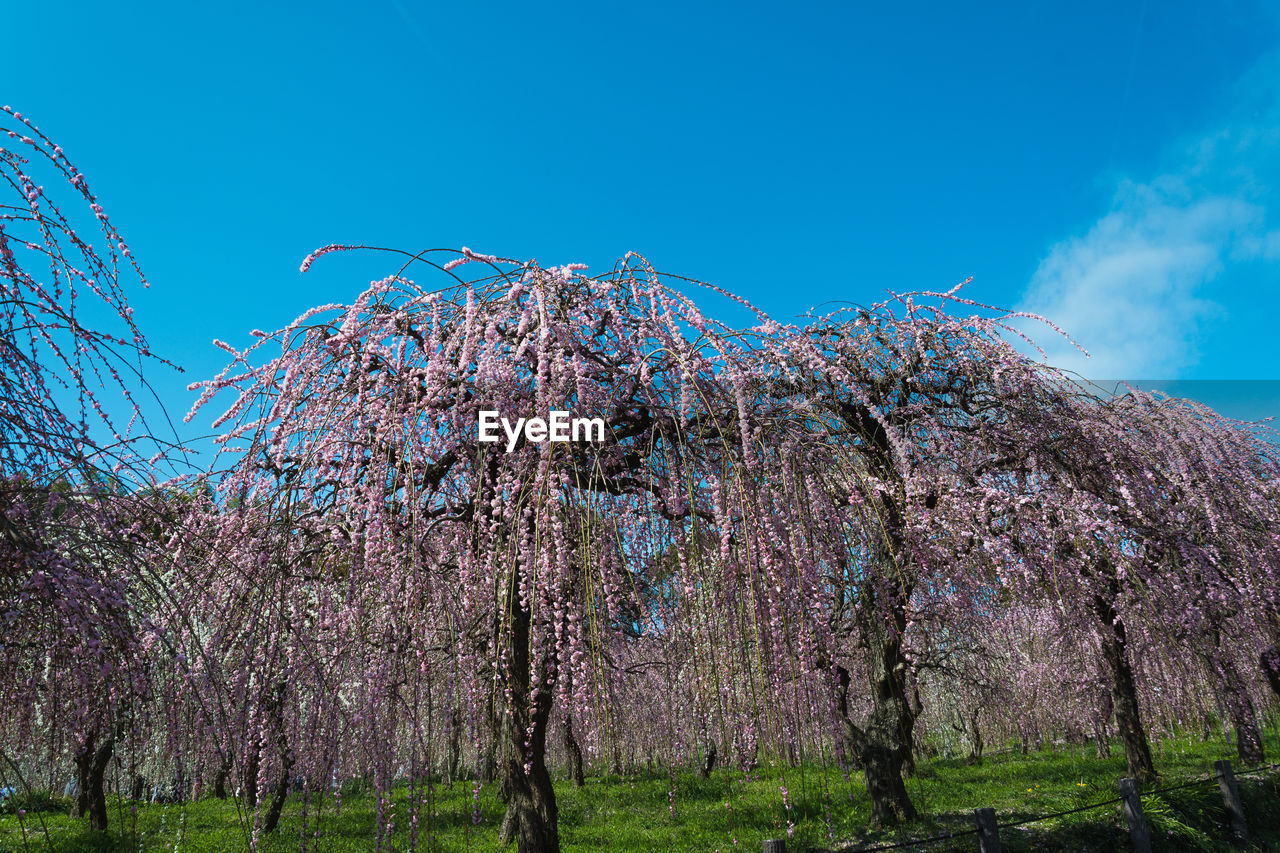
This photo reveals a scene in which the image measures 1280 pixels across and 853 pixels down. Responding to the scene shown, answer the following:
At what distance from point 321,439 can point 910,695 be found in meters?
15.8

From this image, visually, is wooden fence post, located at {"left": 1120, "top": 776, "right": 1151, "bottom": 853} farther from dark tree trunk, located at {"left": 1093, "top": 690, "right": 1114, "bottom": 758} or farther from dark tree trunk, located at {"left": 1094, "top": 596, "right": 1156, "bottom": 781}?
dark tree trunk, located at {"left": 1093, "top": 690, "right": 1114, "bottom": 758}

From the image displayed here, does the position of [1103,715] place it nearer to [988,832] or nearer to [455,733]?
[988,832]

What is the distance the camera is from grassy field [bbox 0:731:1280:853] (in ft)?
22.4

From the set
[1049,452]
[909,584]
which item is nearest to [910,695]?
[1049,452]

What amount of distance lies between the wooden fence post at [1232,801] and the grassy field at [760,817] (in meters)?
0.14

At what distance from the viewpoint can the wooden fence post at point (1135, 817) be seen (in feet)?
20.5

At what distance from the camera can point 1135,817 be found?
629cm

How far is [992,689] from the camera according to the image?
46.6ft

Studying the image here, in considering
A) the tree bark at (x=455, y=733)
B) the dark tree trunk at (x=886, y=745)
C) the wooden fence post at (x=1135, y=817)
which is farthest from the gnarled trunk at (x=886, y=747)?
the tree bark at (x=455, y=733)

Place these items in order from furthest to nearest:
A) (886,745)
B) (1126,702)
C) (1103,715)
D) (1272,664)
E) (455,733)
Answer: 1. (1103,715)
2. (1272,664)
3. (1126,702)
4. (886,745)
5. (455,733)

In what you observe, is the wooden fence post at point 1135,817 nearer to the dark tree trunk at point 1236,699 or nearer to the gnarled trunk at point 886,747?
the gnarled trunk at point 886,747

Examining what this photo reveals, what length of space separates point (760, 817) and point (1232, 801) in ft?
17.1

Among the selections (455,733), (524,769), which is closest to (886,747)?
(524,769)

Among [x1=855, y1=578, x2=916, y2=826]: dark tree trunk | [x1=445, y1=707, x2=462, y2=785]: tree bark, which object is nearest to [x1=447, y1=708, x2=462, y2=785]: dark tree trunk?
[x1=445, y1=707, x2=462, y2=785]: tree bark
